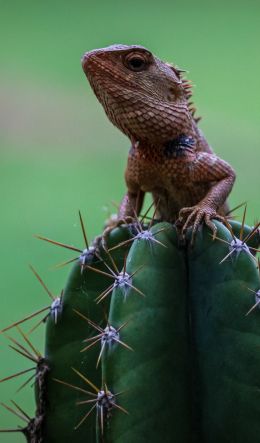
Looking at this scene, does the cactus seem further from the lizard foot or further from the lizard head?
the lizard head

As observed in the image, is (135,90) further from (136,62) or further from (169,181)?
(169,181)

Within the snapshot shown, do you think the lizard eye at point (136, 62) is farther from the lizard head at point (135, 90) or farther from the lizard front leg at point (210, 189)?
the lizard front leg at point (210, 189)

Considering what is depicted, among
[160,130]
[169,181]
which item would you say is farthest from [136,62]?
[169,181]

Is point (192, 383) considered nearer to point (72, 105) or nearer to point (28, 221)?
point (28, 221)

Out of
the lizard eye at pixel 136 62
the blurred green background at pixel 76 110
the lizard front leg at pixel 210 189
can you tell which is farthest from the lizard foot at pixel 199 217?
the blurred green background at pixel 76 110

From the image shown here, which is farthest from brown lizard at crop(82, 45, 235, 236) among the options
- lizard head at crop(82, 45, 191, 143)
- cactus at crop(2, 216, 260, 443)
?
cactus at crop(2, 216, 260, 443)

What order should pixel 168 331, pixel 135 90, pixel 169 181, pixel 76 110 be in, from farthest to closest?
pixel 76 110
pixel 169 181
pixel 135 90
pixel 168 331

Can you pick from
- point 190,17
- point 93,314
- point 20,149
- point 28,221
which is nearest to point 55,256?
point 28,221
